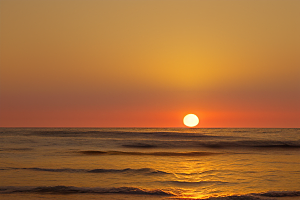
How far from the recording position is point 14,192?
1097 cm

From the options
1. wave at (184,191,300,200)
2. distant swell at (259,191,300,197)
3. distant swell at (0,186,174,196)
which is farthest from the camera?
distant swell at (0,186,174,196)

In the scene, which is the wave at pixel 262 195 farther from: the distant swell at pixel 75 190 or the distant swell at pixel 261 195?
the distant swell at pixel 75 190

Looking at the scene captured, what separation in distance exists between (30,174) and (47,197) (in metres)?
4.33

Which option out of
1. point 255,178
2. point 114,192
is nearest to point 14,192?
point 114,192

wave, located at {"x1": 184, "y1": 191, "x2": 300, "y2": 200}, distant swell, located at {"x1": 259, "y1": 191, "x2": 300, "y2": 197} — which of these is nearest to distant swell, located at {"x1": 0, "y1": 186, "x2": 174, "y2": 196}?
wave, located at {"x1": 184, "y1": 191, "x2": 300, "y2": 200}

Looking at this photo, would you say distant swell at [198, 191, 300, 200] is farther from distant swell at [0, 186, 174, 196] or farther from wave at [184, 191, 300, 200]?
distant swell at [0, 186, 174, 196]

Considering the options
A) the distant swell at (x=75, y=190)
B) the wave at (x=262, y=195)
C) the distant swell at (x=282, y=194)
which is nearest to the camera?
the wave at (x=262, y=195)

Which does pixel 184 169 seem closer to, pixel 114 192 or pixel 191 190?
pixel 191 190

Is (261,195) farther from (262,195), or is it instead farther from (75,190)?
(75,190)

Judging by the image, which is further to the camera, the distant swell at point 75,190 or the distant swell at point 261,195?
the distant swell at point 75,190

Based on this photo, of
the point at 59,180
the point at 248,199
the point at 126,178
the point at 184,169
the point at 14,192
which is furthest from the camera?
the point at 184,169

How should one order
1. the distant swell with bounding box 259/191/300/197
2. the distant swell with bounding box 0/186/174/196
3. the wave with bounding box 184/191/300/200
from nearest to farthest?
the wave with bounding box 184/191/300/200, the distant swell with bounding box 259/191/300/197, the distant swell with bounding box 0/186/174/196

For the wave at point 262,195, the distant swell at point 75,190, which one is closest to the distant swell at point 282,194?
the wave at point 262,195

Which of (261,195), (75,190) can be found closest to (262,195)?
(261,195)
